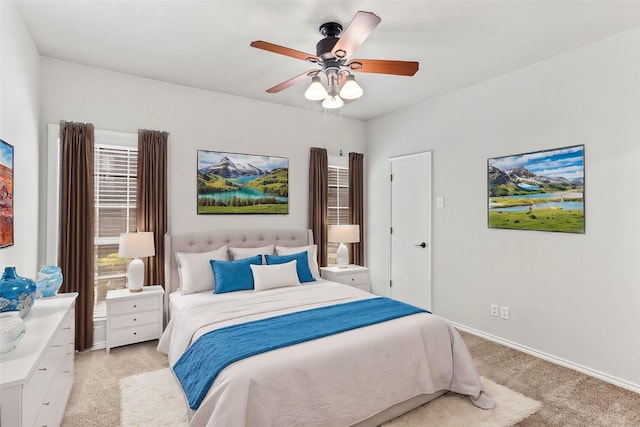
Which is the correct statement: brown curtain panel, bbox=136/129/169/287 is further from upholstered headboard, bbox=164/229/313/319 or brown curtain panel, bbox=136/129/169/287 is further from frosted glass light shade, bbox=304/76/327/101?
frosted glass light shade, bbox=304/76/327/101

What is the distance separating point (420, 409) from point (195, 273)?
7.70 feet

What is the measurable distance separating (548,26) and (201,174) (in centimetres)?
356

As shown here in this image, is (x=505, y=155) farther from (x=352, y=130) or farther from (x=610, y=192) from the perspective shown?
(x=352, y=130)

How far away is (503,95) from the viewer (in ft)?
11.6

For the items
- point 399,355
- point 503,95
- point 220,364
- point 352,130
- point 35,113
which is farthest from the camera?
point 352,130

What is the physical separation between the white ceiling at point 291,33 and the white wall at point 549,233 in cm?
32

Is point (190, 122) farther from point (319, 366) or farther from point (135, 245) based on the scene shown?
point (319, 366)

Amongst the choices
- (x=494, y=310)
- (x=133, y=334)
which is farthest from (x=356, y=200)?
(x=133, y=334)

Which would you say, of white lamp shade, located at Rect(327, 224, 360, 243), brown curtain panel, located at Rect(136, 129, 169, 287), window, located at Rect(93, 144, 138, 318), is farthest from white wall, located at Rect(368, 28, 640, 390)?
window, located at Rect(93, 144, 138, 318)

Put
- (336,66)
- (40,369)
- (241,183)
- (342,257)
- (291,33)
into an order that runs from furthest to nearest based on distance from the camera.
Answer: (342,257)
(241,183)
(291,33)
(336,66)
(40,369)

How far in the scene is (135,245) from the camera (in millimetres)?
3285

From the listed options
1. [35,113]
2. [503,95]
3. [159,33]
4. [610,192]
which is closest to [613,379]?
[610,192]

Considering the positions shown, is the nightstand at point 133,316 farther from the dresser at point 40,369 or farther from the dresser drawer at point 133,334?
the dresser at point 40,369

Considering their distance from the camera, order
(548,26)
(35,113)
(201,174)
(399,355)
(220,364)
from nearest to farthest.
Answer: (220,364)
(399,355)
(548,26)
(35,113)
(201,174)
